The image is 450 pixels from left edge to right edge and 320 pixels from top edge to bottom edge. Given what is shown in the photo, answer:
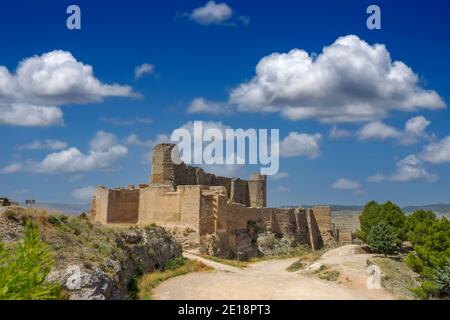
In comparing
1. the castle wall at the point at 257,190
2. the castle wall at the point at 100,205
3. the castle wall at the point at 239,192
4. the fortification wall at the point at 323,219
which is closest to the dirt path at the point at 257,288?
the castle wall at the point at 100,205

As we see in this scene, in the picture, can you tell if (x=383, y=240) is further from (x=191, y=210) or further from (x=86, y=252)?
(x=86, y=252)

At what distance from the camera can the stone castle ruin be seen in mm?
27656

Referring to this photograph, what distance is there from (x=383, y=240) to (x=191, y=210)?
13.6m

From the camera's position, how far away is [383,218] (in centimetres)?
3691

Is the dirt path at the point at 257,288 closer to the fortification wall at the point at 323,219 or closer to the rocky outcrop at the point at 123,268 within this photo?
the rocky outcrop at the point at 123,268

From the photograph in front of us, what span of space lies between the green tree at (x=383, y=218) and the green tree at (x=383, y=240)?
103 inches

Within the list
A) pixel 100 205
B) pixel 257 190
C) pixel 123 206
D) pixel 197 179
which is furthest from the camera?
pixel 257 190

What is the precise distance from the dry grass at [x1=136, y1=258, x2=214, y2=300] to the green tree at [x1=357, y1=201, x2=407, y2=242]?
64.8 ft

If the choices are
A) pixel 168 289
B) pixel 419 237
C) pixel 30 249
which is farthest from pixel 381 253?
pixel 30 249

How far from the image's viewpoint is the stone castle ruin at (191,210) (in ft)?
90.7

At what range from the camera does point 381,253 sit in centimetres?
3297

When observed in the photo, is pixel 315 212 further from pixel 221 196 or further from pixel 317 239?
pixel 221 196

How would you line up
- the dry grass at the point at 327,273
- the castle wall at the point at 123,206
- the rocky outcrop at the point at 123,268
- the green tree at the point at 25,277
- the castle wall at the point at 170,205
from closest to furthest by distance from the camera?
1. the green tree at the point at 25,277
2. the rocky outcrop at the point at 123,268
3. the dry grass at the point at 327,273
4. the castle wall at the point at 170,205
5. the castle wall at the point at 123,206

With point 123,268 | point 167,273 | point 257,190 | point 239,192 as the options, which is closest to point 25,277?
point 123,268
